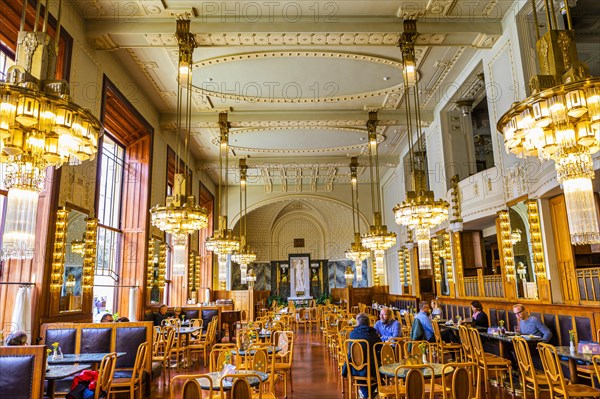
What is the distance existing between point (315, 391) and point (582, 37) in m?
10.1

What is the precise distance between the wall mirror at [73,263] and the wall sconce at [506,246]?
9.00 metres

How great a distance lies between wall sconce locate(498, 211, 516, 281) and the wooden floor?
3.25 meters

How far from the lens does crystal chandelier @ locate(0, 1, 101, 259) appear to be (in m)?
3.46

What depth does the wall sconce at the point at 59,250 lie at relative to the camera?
23.3 feet

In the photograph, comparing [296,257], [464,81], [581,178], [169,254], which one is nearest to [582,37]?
[464,81]

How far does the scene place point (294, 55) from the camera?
10.2 metres

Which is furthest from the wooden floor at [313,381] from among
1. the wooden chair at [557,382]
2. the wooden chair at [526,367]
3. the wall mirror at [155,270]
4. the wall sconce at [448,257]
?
the wall sconce at [448,257]

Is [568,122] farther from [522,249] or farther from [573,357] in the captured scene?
[522,249]

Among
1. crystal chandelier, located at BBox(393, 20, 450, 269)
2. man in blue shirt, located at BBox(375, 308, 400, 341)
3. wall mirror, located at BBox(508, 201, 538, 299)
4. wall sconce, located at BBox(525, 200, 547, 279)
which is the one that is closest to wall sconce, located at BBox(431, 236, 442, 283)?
wall mirror, located at BBox(508, 201, 538, 299)

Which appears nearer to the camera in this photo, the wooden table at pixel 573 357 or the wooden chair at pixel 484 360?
the wooden table at pixel 573 357

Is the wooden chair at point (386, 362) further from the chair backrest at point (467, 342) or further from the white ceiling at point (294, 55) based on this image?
the white ceiling at point (294, 55)

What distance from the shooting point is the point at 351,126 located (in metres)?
15.1

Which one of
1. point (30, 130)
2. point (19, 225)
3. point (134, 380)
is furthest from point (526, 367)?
point (30, 130)

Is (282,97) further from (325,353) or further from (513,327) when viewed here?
(513,327)
